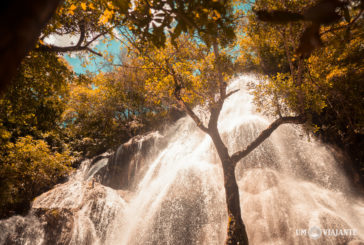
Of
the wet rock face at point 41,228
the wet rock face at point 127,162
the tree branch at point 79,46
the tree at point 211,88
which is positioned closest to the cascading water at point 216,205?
the wet rock face at point 41,228

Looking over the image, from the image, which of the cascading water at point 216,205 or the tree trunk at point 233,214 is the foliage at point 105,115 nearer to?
the cascading water at point 216,205

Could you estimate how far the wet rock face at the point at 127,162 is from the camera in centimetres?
1415

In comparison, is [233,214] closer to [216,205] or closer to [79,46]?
[216,205]

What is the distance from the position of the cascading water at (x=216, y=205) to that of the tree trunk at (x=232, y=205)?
3.84ft

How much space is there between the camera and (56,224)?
24.6 ft

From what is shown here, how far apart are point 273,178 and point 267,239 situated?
2.55 m

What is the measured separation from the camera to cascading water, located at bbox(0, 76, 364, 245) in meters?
6.08

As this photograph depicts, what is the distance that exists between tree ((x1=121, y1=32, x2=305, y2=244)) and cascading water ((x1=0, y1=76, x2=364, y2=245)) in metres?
1.31

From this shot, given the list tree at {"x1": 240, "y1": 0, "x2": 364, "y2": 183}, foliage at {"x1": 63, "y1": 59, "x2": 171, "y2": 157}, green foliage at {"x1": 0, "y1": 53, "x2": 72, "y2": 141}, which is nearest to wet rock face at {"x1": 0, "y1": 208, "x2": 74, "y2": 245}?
green foliage at {"x1": 0, "y1": 53, "x2": 72, "y2": 141}

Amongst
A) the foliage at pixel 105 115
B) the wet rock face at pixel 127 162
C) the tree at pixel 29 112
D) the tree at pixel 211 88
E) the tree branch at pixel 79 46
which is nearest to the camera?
the tree at pixel 29 112

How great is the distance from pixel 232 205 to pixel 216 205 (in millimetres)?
1830

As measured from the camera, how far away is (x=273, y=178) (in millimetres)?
7660

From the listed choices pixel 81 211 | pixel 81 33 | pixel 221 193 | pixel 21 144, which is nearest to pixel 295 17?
pixel 81 33

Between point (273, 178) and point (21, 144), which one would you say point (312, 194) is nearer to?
point (273, 178)
